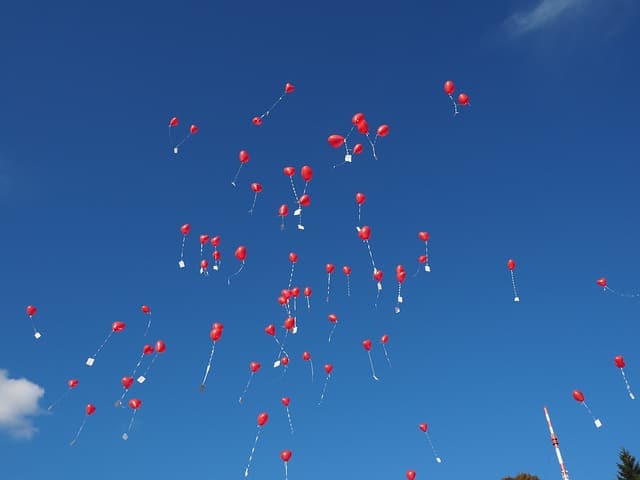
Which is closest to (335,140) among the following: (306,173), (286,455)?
(306,173)

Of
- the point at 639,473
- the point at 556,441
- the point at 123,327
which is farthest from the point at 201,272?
the point at 639,473

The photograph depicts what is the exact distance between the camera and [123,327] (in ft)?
56.9

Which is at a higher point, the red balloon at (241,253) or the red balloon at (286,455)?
the red balloon at (241,253)

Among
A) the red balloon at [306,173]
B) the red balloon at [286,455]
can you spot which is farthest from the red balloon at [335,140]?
the red balloon at [286,455]

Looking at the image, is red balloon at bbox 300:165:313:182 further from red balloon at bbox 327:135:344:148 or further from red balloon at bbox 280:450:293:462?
red balloon at bbox 280:450:293:462

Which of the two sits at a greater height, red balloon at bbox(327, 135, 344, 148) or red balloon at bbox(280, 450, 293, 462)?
red balloon at bbox(327, 135, 344, 148)

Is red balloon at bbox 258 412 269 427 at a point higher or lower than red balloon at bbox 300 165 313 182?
lower

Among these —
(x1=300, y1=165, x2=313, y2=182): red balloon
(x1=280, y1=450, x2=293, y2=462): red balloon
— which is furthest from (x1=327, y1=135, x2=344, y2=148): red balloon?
(x1=280, y1=450, x2=293, y2=462): red balloon

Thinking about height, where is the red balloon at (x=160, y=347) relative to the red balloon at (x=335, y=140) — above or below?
below

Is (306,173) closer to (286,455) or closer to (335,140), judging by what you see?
(335,140)

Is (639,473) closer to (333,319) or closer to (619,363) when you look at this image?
(619,363)

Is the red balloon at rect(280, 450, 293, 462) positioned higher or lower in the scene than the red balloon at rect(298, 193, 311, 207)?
lower

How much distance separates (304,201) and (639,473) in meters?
31.3

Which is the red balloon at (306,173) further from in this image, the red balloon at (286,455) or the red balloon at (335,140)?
the red balloon at (286,455)
